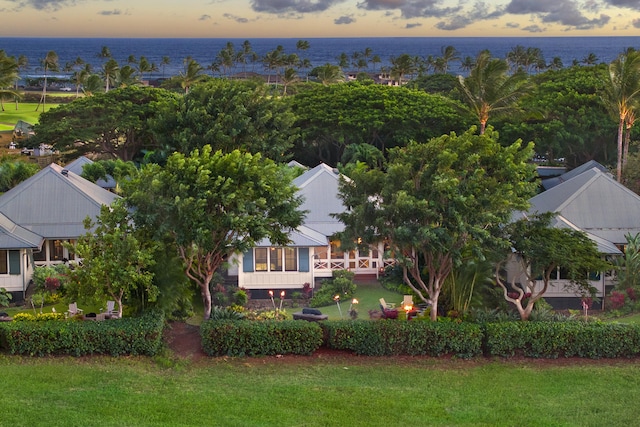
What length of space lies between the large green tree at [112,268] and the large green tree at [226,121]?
19340 mm

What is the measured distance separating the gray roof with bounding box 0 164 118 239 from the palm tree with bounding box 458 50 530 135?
2050 centimetres

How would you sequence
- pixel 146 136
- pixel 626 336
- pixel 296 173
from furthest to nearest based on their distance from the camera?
pixel 146 136, pixel 296 173, pixel 626 336

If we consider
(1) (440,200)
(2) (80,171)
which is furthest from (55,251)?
(2) (80,171)

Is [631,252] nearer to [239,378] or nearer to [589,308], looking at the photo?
[589,308]

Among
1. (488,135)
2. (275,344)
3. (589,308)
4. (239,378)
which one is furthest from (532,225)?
(239,378)

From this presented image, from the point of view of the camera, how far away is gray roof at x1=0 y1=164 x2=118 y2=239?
2959cm

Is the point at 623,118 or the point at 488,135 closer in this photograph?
the point at 488,135

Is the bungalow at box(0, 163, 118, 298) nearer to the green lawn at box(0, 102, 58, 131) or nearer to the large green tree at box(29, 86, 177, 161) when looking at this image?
the large green tree at box(29, 86, 177, 161)

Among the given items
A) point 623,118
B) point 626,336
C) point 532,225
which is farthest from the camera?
point 623,118

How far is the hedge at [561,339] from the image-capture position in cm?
1956

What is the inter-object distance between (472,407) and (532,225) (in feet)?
24.2

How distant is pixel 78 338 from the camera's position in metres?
18.9

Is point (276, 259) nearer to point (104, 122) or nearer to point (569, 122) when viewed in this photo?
point (569, 122)

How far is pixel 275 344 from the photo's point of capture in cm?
1959
